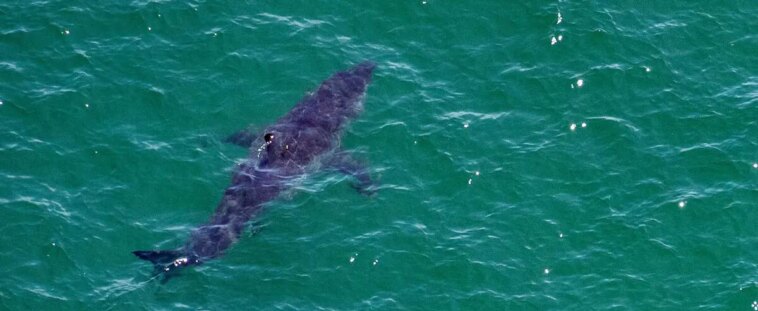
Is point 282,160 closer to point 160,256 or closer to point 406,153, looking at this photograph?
point 406,153

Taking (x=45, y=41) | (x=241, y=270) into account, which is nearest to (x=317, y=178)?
(x=241, y=270)

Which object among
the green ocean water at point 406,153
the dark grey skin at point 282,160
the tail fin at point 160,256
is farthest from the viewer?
the dark grey skin at point 282,160

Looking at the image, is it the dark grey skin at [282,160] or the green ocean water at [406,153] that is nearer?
the green ocean water at [406,153]

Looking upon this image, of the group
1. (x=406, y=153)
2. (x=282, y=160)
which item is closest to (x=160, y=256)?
(x=282, y=160)

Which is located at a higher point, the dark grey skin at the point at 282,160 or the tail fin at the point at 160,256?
the dark grey skin at the point at 282,160

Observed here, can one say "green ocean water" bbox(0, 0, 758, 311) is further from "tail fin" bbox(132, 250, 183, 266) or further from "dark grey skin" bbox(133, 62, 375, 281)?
"tail fin" bbox(132, 250, 183, 266)

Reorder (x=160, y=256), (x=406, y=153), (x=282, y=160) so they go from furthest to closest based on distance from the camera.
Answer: (x=406, y=153)
(x=282, y=160)
(x=160, y=256)

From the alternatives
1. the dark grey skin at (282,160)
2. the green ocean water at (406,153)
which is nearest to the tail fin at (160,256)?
the dark grey skin at (282,160)

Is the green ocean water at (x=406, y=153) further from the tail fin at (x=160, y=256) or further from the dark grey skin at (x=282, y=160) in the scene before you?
the tail fin at (x=160, y=256)
